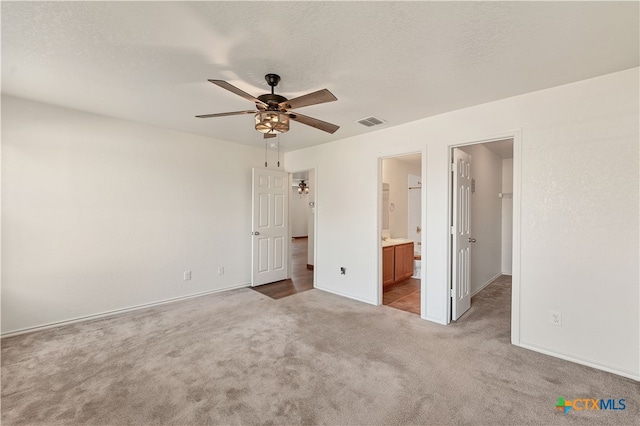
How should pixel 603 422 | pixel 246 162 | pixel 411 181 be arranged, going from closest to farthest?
pixel 603 422 → pixel 246 162 → pixel 411 181

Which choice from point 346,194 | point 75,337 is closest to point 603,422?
point 346,194

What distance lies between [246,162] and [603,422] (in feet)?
16.5

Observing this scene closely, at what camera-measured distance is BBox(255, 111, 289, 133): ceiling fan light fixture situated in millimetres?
2260

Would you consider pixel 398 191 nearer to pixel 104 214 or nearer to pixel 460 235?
pixel 460 235

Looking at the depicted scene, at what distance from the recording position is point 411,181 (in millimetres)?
6695

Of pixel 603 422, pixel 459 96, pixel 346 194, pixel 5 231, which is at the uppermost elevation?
pixel 459 96

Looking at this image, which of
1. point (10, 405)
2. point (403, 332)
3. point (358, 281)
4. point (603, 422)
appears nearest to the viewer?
point (603, 422)

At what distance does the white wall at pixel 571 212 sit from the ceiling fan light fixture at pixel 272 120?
2011 millimetres

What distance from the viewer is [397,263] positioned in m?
4.99

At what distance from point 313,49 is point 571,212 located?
8.71 ft

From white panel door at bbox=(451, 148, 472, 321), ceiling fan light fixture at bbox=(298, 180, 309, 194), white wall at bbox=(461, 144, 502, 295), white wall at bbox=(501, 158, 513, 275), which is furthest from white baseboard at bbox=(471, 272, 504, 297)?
ceiling fan light fixture at bbox=(298, 180, 309, 194)

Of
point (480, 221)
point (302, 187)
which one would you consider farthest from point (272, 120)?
point (302, 187)

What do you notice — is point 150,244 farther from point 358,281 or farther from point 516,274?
point 516,274

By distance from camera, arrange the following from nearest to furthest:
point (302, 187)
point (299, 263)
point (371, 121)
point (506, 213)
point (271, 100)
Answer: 1. point (271, 100)
2. point (371, 121)
3. point (506, 213)
4. point (299, 263)
5. point (302, 187)
